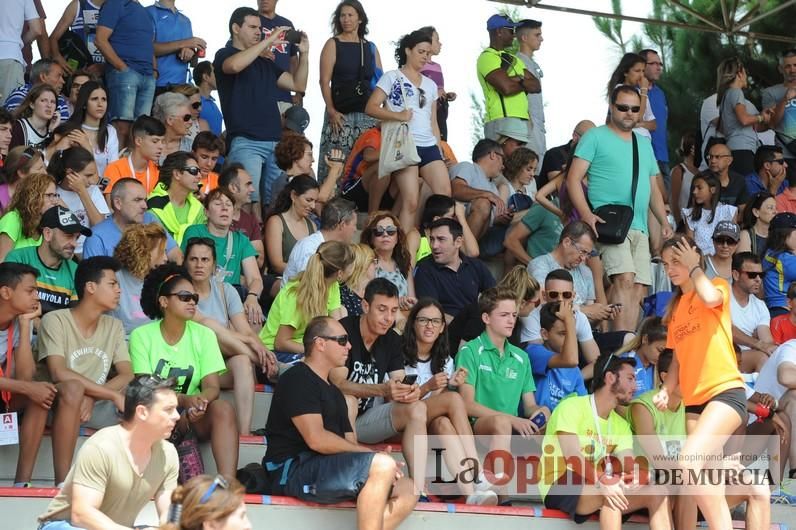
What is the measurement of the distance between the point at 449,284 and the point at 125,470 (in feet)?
12.5

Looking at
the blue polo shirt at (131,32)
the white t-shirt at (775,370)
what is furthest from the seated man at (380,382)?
the blue polo shirt at (131,32)

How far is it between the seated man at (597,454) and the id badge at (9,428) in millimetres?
2528

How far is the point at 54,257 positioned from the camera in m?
7.63

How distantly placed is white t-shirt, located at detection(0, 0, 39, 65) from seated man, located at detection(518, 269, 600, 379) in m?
4.48

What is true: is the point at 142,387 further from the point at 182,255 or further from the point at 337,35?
the point at 337,35

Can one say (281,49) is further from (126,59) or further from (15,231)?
(15,231)

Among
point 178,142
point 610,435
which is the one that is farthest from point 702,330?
point 178,142

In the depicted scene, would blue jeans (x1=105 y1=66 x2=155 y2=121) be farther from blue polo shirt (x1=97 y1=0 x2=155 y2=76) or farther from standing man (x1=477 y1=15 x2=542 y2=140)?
standing man (x1=477 y1=15 x2=542 y2=140)

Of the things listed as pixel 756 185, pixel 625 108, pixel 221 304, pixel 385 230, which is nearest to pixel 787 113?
pixel 756 185

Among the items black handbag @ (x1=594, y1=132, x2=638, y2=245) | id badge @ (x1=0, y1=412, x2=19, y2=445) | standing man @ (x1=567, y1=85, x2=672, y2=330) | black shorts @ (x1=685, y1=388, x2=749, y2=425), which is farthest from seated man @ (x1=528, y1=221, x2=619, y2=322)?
id badge @ (x1=0, y1=412, x2=19, y2=445)

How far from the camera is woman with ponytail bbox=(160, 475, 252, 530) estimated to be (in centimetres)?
457

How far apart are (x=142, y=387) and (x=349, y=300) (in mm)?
2852

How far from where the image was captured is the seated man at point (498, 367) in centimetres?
789

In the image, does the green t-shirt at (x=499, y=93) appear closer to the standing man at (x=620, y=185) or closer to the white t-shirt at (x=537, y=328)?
the standing man at (x=620, y=185)
